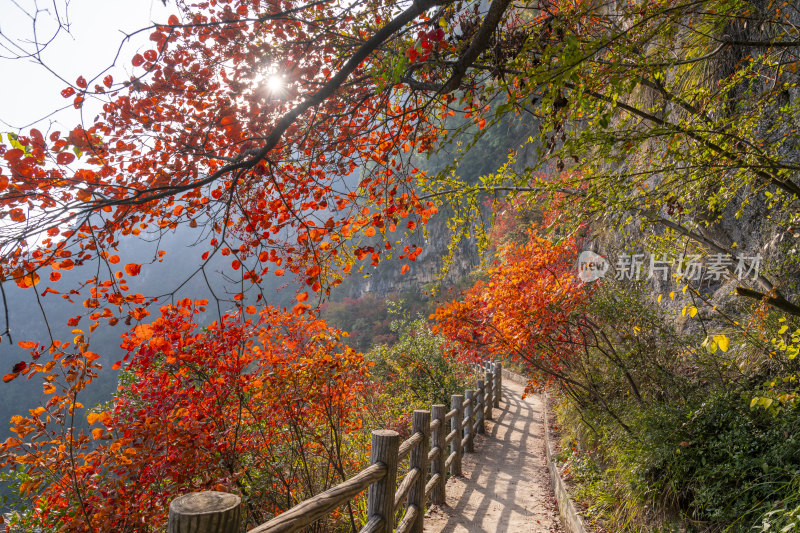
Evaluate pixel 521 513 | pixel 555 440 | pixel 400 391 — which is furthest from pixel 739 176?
pixel 400 391

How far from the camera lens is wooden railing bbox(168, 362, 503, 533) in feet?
4.40

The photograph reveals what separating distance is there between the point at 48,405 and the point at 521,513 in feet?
17.9

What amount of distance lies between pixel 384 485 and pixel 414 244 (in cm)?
252

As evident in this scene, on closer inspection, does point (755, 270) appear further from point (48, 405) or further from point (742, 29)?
point (48, 405)

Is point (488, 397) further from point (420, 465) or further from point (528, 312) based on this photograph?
point (420, 465)

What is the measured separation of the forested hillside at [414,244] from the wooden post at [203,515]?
1.11m

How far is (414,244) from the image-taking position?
182 inches

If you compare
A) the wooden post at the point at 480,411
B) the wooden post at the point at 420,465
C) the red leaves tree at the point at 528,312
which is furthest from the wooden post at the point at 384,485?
the wooden post at the point at 480,411

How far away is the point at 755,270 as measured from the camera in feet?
15.5

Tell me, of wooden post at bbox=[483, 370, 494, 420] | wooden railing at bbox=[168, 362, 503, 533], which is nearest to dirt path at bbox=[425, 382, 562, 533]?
wooden railing at bbox=[168, 362, 503, 533]

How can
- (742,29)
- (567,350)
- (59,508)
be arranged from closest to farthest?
(59,508) → (742,29) → (567,350)

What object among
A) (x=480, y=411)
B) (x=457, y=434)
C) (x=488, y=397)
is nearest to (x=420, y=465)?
(x=457, y=434)

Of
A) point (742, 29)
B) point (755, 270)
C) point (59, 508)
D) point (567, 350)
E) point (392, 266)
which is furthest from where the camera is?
point (392, 266)
